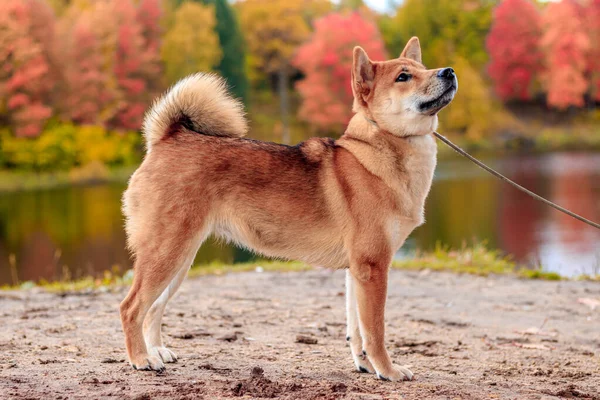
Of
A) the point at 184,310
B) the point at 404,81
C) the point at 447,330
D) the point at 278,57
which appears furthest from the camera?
the point at 278,57

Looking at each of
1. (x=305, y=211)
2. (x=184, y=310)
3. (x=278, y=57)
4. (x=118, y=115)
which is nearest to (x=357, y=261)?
(x=305, y=211)

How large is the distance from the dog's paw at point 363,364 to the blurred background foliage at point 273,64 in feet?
101

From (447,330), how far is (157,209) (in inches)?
122

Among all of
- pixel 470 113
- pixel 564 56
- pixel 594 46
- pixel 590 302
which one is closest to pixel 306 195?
pixel 590 302

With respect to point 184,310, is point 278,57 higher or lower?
higher

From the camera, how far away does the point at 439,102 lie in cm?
431

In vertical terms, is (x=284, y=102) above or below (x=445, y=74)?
above

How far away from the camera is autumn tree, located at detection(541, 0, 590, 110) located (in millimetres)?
49812

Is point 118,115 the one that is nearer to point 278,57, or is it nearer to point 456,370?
point 278,57

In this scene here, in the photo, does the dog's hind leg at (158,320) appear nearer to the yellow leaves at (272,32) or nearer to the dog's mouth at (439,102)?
the dog's mouth at (439,102)

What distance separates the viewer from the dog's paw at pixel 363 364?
15.0 ft

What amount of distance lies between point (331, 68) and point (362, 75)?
4023 cm

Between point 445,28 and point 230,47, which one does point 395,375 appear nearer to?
Answer: point 230,47

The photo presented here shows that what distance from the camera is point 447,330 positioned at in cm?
614
